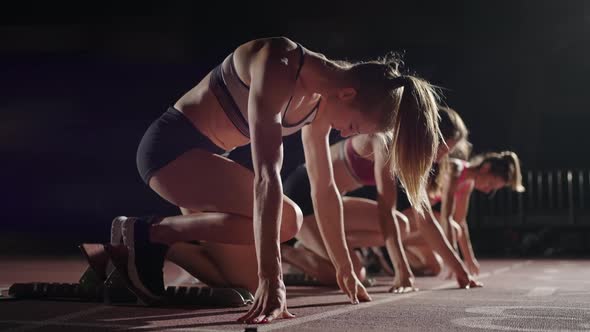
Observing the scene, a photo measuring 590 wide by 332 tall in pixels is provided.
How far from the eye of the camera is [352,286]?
201 cm

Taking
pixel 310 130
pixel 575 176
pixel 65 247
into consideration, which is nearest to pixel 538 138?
pixel 575 176

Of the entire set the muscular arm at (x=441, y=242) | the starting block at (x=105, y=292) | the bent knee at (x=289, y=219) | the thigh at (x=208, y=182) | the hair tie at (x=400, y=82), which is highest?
the hair tie at (x=400, y=82)

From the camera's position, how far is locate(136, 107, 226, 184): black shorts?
1.94 metres

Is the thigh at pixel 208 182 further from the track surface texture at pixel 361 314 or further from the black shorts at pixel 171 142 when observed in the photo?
the track surface texture at pixel 361 314

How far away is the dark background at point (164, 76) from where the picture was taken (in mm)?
6688

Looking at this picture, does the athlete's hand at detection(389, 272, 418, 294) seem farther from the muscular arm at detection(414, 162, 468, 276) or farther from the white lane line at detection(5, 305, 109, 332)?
the white lane line at detection(5, 305, 109, 332)

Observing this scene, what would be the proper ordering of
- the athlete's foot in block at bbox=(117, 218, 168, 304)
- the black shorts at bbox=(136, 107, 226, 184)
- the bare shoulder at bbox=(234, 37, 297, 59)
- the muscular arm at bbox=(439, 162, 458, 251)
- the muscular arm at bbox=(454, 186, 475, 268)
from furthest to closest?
the muscular arm at bbox=(454, 186, 475, 268)
the muscular arm at bbox=(439, 162, 458, 251)
the black shorts at bbox=(136, 107, 226, 184)
the athlete's foot in block at bbox=(117, 218, 168, 304)
the bare shoulder at bbox=(234, 37, 297, 59)

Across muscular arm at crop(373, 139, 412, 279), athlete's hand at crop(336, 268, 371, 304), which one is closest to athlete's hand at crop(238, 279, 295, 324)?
athlete's hand at crop(336, 268, 371, 304)

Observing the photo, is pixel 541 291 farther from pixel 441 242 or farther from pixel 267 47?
pixel 267 47

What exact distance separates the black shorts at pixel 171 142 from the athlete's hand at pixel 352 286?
1.80 ft

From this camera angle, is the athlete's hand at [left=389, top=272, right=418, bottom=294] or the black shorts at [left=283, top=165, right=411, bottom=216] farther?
the black shorts at [left=283, top=165, right=411, bottom=216]

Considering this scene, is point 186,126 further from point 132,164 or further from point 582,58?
point 582,58

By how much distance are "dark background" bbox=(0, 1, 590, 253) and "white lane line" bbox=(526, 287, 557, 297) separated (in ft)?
13.1

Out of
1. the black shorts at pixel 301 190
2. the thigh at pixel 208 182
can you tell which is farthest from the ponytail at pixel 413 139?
the black shorts at pixel 301 190
